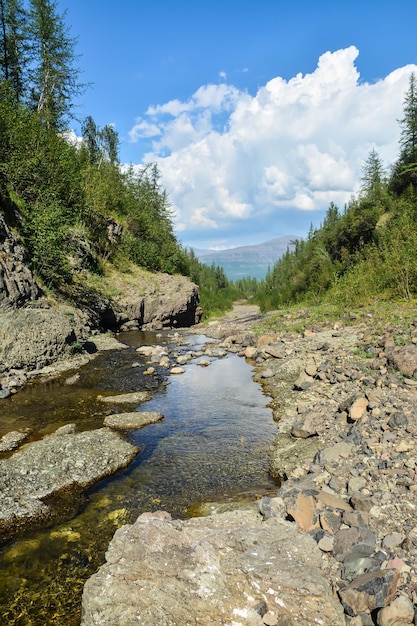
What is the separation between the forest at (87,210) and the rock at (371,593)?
21714 mm

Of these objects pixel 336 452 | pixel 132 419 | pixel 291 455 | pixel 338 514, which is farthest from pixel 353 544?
pixel 132 419

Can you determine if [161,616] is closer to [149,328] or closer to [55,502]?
[55,502]

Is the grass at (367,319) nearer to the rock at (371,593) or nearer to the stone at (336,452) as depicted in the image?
the stone at (336,452)

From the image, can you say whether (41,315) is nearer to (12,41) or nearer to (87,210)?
(87,210)

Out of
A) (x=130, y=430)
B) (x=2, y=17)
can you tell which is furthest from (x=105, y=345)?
(x=2, y=17)

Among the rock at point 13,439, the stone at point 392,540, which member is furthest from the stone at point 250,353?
the stone at point 392,540

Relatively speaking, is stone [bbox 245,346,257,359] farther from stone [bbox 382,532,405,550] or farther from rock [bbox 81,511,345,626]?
stone [bbox 382,532,405,550]

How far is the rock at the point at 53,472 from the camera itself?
6457 mm

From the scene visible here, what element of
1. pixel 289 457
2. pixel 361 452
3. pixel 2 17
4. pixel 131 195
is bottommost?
pixel 289 457

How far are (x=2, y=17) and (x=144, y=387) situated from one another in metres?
38.6

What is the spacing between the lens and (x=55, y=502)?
6863mm

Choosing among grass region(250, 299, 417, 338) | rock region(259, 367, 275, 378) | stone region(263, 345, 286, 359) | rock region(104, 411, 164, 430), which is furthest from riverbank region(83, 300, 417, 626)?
stone region(263, 345, 286, 359)

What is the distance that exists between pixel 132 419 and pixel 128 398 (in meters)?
2.24

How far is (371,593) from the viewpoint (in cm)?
417
